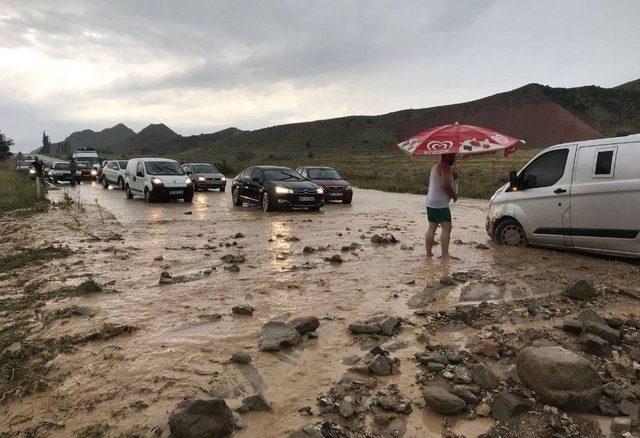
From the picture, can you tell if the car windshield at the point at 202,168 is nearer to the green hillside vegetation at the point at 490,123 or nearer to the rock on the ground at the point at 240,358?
the rock on the ground at the point at 240,358

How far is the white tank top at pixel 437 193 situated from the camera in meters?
8.09

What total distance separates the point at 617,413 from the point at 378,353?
1789 mm

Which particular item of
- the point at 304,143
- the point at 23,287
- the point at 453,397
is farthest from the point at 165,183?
the point at 304,143

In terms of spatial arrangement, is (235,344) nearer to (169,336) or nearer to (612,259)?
(169,336)

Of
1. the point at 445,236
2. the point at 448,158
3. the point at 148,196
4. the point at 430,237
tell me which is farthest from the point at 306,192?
the point at 448,158

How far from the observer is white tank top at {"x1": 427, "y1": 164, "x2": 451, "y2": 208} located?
8094 mm

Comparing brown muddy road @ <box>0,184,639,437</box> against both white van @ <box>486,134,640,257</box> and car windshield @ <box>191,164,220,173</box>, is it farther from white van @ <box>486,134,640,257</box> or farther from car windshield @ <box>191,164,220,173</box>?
car windshield @ <box>191,164,220,173</box>

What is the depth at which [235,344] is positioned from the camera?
4.67 meters

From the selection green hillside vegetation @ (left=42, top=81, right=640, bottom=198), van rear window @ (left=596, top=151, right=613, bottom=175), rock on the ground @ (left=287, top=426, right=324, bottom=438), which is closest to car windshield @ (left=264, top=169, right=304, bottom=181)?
van rear window @ (left=596, top=151, right=613, bottom=175)

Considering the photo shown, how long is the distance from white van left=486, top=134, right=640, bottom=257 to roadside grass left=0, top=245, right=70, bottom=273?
8224mm

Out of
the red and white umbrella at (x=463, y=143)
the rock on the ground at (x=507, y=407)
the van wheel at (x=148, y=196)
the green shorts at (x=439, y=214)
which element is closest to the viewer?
the rock on the ground at (x=507, y=407)

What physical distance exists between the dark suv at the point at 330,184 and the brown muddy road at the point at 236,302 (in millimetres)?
6184

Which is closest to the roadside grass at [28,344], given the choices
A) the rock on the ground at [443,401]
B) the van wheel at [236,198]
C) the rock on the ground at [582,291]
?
the rock on the ground at [443,401]

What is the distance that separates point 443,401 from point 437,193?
5.16 metres
